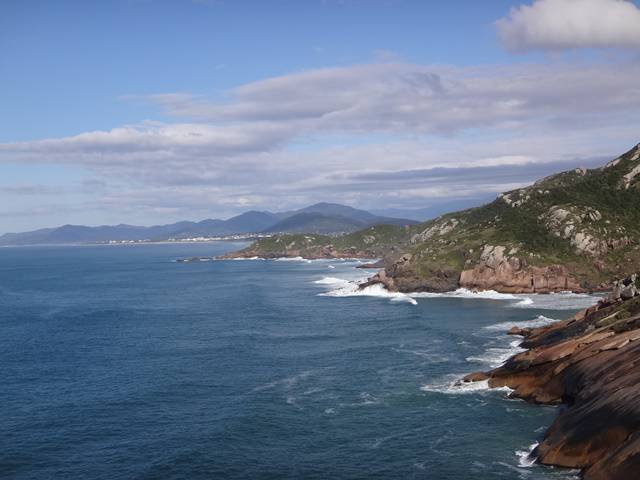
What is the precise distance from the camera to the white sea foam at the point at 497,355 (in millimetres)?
100900

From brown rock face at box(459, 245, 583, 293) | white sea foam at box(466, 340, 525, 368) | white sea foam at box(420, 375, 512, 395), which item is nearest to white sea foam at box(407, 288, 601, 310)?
brown rock face at box(459, 245, 583, 293)

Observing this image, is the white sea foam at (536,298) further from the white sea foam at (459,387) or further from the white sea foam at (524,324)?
the white sea foam at (459,387)

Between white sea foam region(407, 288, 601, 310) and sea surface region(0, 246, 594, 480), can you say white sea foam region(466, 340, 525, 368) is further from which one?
white sea foam region(407, 288, 601, 310)

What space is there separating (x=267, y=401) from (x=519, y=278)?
127921 millimetres

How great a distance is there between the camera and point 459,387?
3445 inches

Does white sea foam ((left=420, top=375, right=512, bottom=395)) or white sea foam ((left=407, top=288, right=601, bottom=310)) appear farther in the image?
white sea foam ((left=407, top=288, right=601, bottom=310))

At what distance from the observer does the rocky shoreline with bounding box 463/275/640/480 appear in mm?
55562

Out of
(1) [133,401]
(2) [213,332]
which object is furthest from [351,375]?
(2) [213,332]

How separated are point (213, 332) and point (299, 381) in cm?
4823

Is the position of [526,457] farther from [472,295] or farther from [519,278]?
[519,278]

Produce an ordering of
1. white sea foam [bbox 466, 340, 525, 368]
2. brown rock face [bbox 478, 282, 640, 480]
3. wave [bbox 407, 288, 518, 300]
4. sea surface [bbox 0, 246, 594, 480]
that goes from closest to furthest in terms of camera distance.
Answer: brown rock face [bbox 478, 282, 640, 480] < sea surface [bbox 0, 246, 594, 480] < white sea foam [bbox 466, 340, 525, 368] < wave [bbox 407, 288, 518, 300]

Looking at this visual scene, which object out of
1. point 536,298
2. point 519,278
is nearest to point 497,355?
point 536,298

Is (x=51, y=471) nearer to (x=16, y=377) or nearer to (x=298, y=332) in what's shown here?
(x=16, y=377)

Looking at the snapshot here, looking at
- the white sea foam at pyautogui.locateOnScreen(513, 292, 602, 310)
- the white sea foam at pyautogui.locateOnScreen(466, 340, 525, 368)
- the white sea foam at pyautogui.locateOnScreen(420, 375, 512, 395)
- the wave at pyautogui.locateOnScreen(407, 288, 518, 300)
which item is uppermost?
the wave at pyautogui.locateOnScreen(407, 288, 518, 300)
